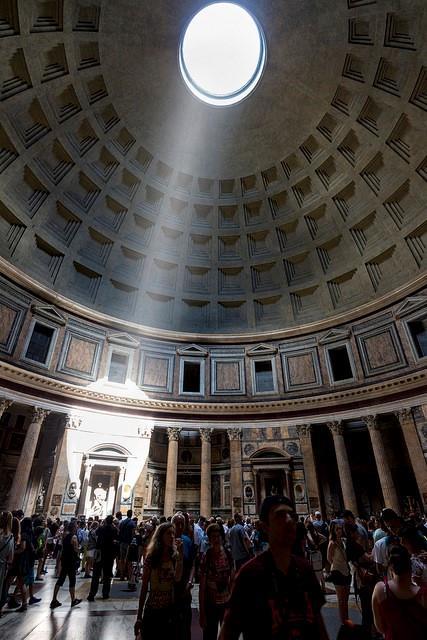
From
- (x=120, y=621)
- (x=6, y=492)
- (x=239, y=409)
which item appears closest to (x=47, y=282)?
(x=6, y=492)

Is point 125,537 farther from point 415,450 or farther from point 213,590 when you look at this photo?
point 415,450

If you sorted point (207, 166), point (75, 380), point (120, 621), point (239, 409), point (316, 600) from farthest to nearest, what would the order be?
point (207, 166)
point (239, 409)
point (75, 380)
point (120, 621)
point (316, 600)

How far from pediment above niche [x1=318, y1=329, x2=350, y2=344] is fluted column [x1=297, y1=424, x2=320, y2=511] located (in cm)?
587

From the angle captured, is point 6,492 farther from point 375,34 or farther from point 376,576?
point 375,34

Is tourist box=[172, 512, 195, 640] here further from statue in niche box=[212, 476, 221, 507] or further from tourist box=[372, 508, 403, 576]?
statue in niche box=[212, 476, 221, 507]

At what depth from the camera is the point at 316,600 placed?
86.4 inches

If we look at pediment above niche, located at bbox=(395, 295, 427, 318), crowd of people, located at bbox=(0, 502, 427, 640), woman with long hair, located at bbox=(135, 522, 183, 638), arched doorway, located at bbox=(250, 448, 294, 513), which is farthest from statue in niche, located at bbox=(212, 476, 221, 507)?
woman with long hair, located at bbox=(135, 522, 183, 638)

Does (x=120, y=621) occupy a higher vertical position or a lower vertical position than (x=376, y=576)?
lower

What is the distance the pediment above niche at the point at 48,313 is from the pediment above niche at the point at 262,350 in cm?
1290

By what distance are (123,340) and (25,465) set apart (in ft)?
30.7

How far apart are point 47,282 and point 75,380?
262 inches

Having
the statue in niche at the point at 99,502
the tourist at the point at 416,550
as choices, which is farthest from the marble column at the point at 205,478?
the tourist at the point at 416,550

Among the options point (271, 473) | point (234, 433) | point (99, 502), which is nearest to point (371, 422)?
point (271, 473)

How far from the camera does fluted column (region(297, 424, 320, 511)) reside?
1962 cm
